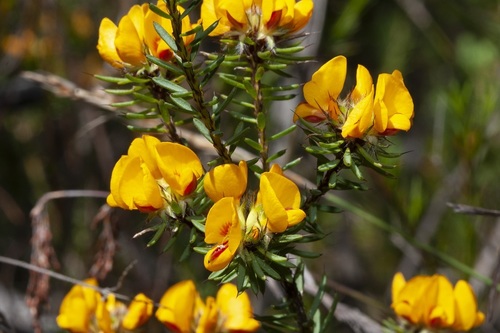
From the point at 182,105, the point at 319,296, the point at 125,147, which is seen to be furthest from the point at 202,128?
the point at 125,147

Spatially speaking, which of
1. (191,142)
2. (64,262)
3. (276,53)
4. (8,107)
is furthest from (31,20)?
(276,53)

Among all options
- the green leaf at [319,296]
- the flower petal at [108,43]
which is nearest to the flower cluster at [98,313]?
the green leaf at [319,296]

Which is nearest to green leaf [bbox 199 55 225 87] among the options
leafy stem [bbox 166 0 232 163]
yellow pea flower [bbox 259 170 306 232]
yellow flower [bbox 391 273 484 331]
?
leafy stem [bbox 166 0 232 163]

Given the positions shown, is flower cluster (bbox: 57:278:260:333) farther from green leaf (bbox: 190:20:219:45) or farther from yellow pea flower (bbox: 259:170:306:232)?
green leaf (bbox: 190:20:219:45)

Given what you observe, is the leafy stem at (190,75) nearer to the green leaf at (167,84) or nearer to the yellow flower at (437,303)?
the green leaf at (167,84)

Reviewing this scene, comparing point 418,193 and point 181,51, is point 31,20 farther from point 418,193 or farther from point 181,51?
point 181,51

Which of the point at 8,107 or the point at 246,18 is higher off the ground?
the point at 246,18
